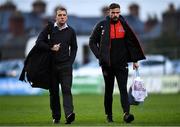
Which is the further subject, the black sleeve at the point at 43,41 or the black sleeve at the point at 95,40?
the black sleeve at the point at 95,40

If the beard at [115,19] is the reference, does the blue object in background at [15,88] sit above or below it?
below

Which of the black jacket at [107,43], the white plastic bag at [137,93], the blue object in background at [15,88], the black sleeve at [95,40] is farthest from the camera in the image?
the blue object in background at [15,88]

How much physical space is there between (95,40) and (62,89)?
1.17 meters

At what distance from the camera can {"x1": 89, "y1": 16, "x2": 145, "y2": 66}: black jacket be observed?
16359 millimetres

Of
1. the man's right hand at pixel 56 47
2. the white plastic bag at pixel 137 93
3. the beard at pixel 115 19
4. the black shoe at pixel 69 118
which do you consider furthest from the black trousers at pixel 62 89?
the white plastic bag at pixel 137 93

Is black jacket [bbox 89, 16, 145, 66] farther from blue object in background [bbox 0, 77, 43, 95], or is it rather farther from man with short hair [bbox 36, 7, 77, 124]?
blue object in background [bbox 0, 77, 43, 95]

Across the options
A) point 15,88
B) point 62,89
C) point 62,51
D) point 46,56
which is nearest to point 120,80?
point 62,89

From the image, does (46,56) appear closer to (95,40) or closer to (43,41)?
(43,41)

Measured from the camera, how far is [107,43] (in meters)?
16.4

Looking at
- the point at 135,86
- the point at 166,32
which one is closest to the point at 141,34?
the point at 166,32

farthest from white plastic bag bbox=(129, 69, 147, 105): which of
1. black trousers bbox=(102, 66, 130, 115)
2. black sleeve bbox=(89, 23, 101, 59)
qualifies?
black sleeve bbox=(89, 23, 101, 59)

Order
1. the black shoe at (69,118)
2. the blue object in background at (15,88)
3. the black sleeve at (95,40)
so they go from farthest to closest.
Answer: the blue object in background at (15,88), the black sleeve at (95,40), the black shoe at (69,118)

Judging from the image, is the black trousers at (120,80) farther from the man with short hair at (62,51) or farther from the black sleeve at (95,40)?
the man with short hair at (62,51)

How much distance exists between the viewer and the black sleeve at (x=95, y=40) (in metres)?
16.6
